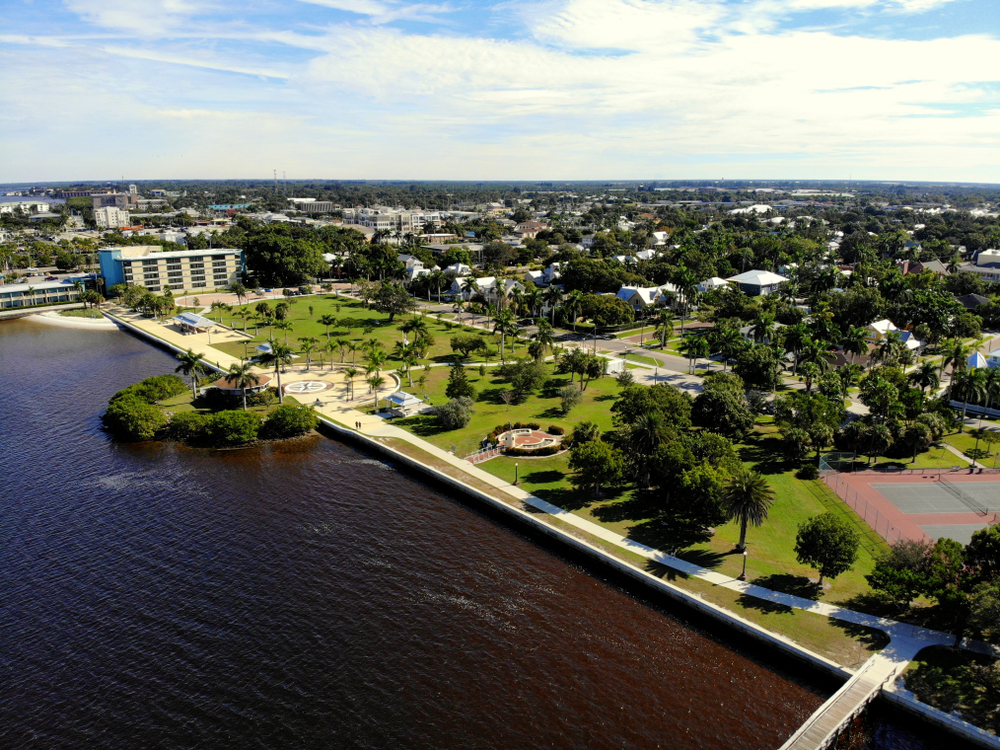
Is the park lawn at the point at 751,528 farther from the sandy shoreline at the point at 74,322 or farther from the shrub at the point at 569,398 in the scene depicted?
the sandy shoreline at the point at 74,322

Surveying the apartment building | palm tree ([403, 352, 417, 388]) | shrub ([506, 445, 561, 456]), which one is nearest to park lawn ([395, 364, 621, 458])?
palm tree ([403, 352, 417, 388])

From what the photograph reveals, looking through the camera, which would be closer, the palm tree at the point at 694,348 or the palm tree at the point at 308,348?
the palm tree at the point at 694,348

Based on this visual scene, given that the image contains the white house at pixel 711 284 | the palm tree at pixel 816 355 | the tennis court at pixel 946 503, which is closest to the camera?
the tennis court at pixel 946 503

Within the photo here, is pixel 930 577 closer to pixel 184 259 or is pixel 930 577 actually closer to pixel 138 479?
pixel 138 479

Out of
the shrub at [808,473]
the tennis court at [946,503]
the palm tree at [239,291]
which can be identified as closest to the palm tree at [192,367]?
the palm tree at [239,291]

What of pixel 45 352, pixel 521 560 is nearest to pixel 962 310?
pixel 521 560

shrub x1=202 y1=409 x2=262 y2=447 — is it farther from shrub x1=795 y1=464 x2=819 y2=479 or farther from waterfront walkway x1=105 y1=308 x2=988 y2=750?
shrub x1=795 y1=464 x2=819 y2=479
